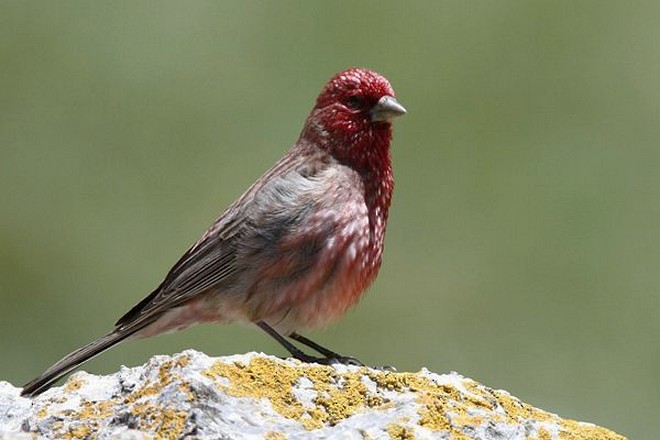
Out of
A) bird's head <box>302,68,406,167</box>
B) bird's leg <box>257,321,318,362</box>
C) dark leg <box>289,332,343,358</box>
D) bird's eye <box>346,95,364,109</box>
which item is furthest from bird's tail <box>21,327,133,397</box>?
bird's eye <box>346,95,364,109</box>

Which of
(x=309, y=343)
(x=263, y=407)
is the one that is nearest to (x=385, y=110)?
(x=309, y=343)

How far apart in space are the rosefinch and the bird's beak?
36 millimetres

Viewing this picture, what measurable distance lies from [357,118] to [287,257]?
0.92 metres

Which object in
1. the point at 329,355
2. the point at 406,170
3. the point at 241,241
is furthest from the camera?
the point at 406,170

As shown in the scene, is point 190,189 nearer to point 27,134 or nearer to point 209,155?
point 209,155

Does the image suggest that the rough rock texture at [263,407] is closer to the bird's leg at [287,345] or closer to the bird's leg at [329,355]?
the bird's leg at [329,355]

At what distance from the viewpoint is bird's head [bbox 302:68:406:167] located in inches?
320

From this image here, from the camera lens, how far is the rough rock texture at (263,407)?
4973 mm

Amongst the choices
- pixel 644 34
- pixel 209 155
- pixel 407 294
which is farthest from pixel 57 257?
pixel 644 34

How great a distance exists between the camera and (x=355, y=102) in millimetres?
A: 8242

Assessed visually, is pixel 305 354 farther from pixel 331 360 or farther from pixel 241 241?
pixel 241 241

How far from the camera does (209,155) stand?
14.1 metres

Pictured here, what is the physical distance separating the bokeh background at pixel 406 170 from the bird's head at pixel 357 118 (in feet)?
9.31

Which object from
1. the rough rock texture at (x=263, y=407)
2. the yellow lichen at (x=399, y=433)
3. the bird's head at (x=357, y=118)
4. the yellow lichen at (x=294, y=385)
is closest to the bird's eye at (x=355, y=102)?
the bird's head at (x=357, y=118)
